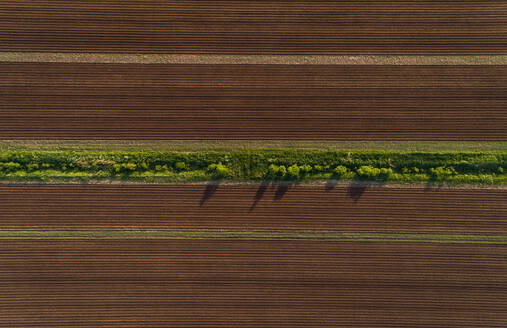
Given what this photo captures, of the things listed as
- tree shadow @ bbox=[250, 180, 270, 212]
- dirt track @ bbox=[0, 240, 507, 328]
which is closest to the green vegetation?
tree shadow @ bbox=[250, 180, 270, 212]

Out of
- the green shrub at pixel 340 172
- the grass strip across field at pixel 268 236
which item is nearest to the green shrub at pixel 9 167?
the grass strip across field at pixel 268 236

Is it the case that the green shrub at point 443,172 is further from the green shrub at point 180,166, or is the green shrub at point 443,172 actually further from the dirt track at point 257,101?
the green shrub at point 180,166

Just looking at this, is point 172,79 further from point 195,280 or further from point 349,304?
point 349,304

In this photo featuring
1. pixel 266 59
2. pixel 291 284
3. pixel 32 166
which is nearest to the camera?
pixel 32 166

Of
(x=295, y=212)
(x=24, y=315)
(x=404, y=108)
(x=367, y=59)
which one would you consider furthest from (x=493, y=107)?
(x=24, y=315)

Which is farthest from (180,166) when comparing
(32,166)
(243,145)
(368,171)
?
(368,171)

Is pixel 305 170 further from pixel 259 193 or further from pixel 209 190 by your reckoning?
pixel 209 190
